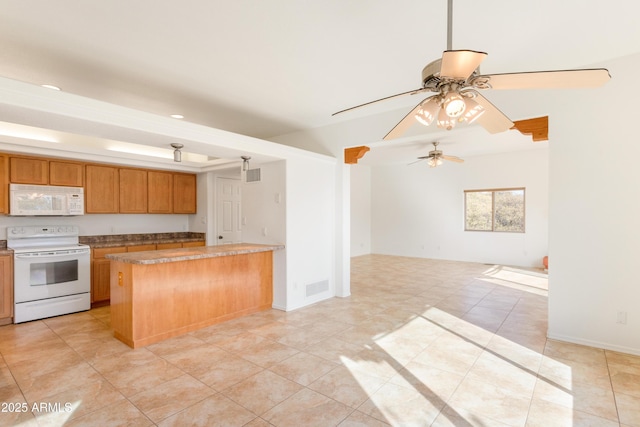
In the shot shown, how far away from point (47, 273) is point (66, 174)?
147 cm

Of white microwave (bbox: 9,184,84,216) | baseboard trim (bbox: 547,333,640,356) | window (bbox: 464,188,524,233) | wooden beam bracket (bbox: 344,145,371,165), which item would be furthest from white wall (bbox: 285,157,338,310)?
window (bbox: 464,188,524,233)

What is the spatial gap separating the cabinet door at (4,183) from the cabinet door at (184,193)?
7.54 feet

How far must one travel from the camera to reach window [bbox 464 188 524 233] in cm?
816

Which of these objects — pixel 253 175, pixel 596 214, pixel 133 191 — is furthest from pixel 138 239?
pixel 596 214

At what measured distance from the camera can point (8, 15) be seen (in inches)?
91.4

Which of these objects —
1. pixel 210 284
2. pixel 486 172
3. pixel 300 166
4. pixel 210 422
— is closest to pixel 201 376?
pixel 210 422

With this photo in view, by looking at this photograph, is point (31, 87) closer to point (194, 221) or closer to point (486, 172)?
point (194, 221)

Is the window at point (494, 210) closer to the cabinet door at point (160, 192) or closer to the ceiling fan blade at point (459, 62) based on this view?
the cabinet door at point (160, 192)

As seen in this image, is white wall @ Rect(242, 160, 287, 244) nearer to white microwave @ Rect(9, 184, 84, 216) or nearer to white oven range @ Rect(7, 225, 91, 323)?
white oven range @ Rect(7, 225, 91, 323)

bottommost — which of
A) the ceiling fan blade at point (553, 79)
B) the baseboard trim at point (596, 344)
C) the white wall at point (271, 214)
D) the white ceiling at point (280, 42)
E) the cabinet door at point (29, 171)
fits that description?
the baseboard trim at point (596, 344)

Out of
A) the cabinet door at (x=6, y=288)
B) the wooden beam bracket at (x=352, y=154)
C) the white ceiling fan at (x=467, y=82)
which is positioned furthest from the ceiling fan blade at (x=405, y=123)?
the cabinet door at (x=6, y=288)

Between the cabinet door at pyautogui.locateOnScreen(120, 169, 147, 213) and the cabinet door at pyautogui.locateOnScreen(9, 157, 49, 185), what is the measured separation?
1.00 m

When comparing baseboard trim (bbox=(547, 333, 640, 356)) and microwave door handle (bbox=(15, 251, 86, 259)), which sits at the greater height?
microwave door handle (bbox=(15, 251, 86, 259))

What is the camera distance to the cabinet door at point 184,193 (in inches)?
239
